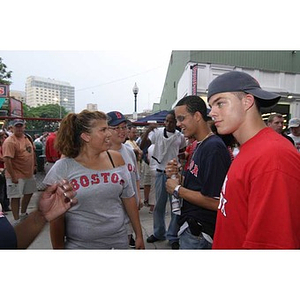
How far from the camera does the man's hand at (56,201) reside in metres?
1.54

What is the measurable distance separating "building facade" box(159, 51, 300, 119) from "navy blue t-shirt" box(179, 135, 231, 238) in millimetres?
10679

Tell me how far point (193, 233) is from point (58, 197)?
961mm

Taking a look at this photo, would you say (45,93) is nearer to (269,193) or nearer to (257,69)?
(257,69)

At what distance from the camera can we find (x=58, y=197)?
156 centimetres

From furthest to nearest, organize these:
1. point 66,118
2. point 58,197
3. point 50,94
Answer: point 50,94 → point 66,118 → point 58,197

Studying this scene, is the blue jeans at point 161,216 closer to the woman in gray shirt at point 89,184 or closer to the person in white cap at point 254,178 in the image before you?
the woman in gray shirt at point 89,184

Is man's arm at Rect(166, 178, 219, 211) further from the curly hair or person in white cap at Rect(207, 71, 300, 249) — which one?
the curly hair

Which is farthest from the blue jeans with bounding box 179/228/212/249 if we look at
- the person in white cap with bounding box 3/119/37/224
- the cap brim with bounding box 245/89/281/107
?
the person in white cap with bounding box 3/119/37/224

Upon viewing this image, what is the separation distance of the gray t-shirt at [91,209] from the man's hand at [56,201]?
221mm

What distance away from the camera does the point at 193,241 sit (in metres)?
1.80

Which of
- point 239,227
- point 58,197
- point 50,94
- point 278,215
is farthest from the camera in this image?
point 50,94

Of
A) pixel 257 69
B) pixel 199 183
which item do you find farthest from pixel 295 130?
Answer: pixel 257 69

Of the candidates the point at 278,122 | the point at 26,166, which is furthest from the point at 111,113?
the point at 278,122

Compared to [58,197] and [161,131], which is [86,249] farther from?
[161,131]
